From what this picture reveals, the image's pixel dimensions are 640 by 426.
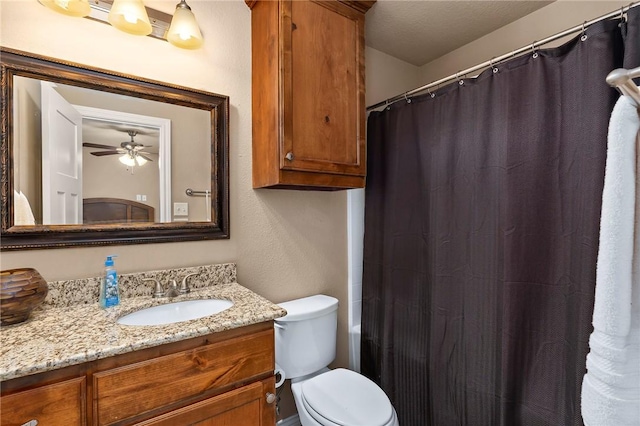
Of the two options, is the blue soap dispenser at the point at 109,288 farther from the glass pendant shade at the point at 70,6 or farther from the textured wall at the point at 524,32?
the textured wall at the point at 524,32

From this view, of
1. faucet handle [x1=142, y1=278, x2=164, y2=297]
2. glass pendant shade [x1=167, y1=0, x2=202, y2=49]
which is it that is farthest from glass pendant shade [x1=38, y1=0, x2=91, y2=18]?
faucet handle [x1=142, y1=278, x2=164, y2=297]

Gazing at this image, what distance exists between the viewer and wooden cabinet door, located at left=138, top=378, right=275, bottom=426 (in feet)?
3.06

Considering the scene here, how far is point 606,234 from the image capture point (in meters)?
0.70

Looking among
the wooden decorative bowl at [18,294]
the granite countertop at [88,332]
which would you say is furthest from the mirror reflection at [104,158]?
the granite countertop at [88,332]

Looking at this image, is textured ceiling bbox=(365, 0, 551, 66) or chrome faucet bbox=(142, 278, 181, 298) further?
textured ceiling bbox=(365, 0, 551, 66)

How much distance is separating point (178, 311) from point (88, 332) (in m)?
0.35

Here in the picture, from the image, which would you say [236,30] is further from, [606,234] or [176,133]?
[606,234]

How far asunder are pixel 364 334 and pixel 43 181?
1830mm

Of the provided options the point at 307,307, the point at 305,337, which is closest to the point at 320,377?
the point at 305,337

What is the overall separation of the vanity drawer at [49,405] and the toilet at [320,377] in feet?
2.67

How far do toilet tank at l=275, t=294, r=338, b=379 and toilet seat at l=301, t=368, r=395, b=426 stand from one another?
0.08 m

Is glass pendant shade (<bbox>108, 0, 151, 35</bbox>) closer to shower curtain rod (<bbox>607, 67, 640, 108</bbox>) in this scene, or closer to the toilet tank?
the toilet tank

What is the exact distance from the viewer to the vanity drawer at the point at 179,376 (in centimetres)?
84

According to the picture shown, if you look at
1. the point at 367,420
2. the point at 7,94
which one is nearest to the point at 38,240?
the point at 7,94
